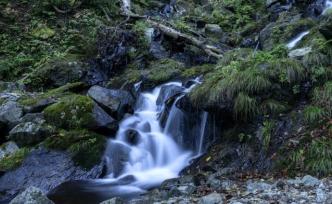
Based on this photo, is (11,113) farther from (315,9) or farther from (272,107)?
(315,9)

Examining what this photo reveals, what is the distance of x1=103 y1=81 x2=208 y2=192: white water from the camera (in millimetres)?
8925

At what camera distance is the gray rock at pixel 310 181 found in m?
6.38

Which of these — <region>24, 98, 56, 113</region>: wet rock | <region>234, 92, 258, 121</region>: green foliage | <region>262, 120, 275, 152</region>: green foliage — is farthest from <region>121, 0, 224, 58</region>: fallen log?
<region>24, 98, 56, 113</region>: wet rock

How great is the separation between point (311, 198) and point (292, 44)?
288 inches

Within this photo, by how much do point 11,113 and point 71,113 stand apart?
4.75 ft

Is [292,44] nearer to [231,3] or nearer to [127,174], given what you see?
[127,174]

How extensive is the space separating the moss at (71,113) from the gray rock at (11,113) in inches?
26.1

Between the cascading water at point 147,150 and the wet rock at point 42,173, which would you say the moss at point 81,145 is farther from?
the cascading water at point 147,150

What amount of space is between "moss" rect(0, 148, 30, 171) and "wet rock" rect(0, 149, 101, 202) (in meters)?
0.09

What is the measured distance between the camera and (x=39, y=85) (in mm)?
12758

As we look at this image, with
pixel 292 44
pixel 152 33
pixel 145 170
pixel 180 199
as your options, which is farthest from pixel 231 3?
pixel 180 199

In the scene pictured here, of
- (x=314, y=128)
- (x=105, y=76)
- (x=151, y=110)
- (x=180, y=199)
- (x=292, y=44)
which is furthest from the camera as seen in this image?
(x=105, y=76)

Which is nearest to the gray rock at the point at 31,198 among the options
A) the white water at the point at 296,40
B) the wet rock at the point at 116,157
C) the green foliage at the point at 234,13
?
the wet rock at the point at 116,157

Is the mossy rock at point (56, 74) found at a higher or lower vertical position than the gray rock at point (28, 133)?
higher
